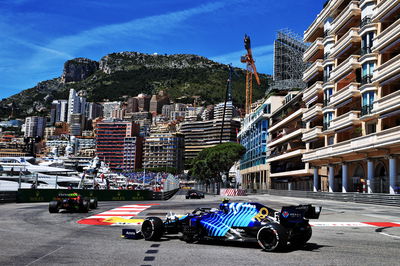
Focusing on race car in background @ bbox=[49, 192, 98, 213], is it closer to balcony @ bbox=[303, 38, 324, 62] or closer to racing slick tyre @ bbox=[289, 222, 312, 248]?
racing slick tyre @ bbox=[289, 222, 312, 248]

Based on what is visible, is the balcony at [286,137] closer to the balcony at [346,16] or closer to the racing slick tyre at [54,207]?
the balcony at [346,16]

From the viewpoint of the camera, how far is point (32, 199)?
116ft

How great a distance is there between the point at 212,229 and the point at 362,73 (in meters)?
37.5

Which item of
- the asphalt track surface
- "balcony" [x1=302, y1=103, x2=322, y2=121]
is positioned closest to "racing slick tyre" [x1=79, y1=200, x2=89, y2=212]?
the asphalt track surface

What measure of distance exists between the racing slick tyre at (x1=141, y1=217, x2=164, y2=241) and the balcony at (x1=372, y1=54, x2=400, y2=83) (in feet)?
102

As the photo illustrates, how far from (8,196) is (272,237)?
96.1 ft

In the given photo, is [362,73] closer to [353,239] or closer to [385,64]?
[385,64]

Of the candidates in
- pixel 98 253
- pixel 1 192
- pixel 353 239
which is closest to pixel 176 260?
pixel 98 253

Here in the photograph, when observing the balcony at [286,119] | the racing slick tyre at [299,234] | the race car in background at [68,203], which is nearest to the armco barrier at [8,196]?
the race car in background at [68,203]

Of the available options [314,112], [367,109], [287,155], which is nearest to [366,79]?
[367,109]

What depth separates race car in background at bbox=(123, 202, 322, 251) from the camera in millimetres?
10172

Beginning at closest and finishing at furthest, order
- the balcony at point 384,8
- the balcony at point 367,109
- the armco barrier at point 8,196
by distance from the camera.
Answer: the armco barrier at point 8,196 → the balcony at point 384,8 → the balcony at point 367,109

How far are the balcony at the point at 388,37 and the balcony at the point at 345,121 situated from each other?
7258 mm

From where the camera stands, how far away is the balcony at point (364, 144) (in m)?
35.2
